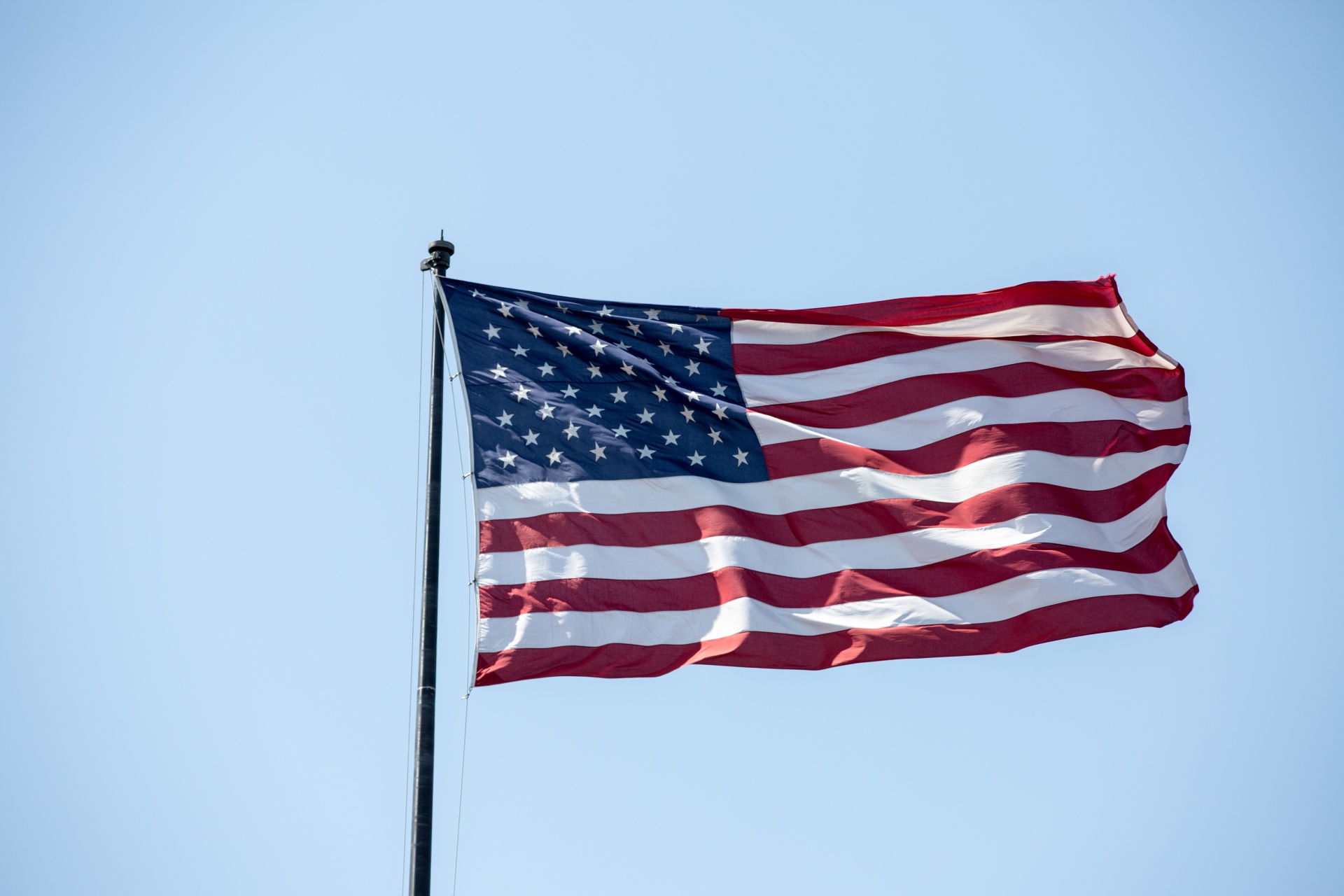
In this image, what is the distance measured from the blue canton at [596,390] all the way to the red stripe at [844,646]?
6.18 feet

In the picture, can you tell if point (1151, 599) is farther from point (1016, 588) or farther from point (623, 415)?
point (623, 415)

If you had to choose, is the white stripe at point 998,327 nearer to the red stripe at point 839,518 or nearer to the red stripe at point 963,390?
the red stripe at point 963,390

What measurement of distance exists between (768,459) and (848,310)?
2110mm

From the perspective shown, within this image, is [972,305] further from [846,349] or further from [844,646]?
[844,646]

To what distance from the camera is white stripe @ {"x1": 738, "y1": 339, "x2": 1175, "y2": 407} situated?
620 inches

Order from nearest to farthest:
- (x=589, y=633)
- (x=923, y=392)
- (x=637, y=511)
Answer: (x=589, y=633) < (x=637, y=511) < (x=923, y=392)

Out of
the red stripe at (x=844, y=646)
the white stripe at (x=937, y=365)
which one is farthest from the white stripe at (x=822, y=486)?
the red stripe at (x=844, y=646)

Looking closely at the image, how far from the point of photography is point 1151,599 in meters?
15.1

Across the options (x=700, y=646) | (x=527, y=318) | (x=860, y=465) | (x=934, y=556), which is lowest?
(x=700, y=646)

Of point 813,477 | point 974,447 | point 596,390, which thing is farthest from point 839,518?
point 596,390

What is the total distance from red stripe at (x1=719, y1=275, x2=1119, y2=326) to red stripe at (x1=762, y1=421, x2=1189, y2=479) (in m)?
1.43

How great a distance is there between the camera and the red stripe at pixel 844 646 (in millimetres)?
13375

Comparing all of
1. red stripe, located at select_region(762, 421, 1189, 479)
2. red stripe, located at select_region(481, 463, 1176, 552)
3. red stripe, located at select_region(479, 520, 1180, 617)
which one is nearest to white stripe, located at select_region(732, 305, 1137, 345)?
red stripe, located at select_region(762, 421, 1189, 479)

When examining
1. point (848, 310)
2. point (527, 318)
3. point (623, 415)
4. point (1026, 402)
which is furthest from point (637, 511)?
point (1026, 402)
